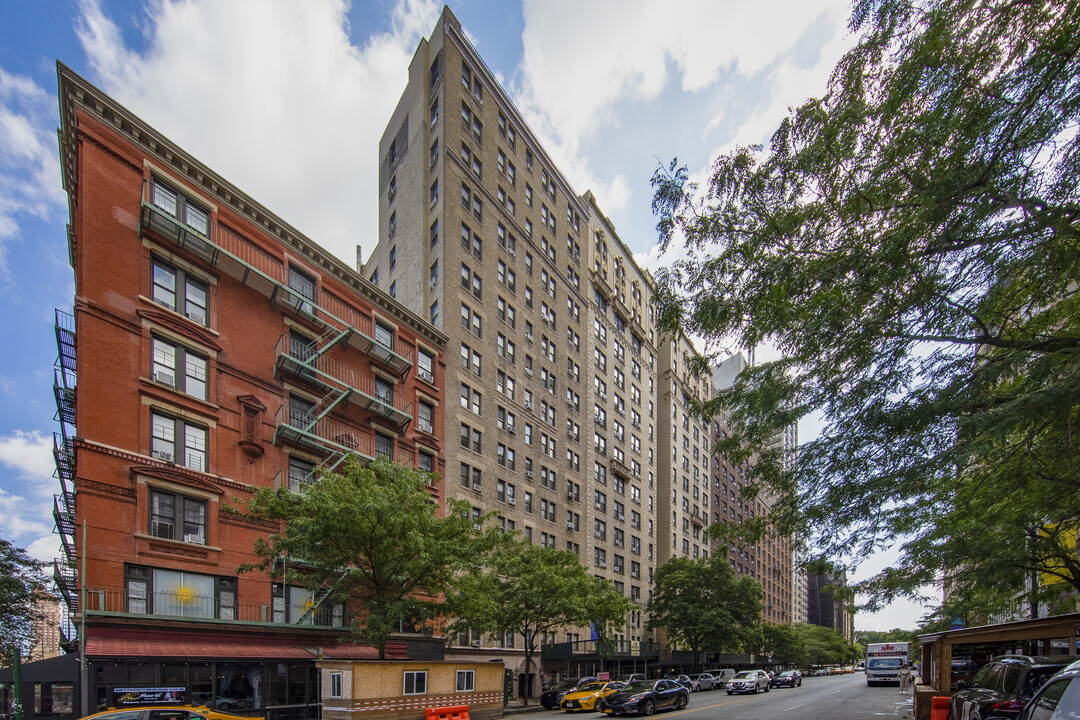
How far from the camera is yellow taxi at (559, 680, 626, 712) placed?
30.4m

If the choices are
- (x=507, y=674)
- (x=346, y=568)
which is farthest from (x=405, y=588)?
(x=507, y=674)

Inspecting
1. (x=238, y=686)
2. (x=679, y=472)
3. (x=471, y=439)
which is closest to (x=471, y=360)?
(x=471, y=439)

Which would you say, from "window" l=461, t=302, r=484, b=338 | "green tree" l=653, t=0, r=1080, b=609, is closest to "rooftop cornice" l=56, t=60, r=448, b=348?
"window" l=461, t=302, r=484, b=338

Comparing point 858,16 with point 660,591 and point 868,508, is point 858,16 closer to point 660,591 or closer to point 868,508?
point 868,508

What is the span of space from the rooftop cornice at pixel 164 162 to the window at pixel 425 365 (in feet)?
17.5

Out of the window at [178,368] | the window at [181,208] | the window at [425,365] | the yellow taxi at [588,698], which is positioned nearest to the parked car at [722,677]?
the yellow taxi at [588,698]

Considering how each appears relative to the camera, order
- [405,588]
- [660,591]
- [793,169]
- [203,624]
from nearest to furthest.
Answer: [793,169] < [203,624] < [405,588] < [660,591]

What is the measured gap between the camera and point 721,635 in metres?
55.8

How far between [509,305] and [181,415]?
2657 centimetres

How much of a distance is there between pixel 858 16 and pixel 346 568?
2356cm

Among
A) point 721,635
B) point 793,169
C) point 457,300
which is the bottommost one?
point 721,635

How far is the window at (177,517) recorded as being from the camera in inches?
870

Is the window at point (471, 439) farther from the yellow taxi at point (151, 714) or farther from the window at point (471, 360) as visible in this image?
the yellow taxi at point (151, 714)

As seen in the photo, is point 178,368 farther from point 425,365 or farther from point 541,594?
point 541,594
